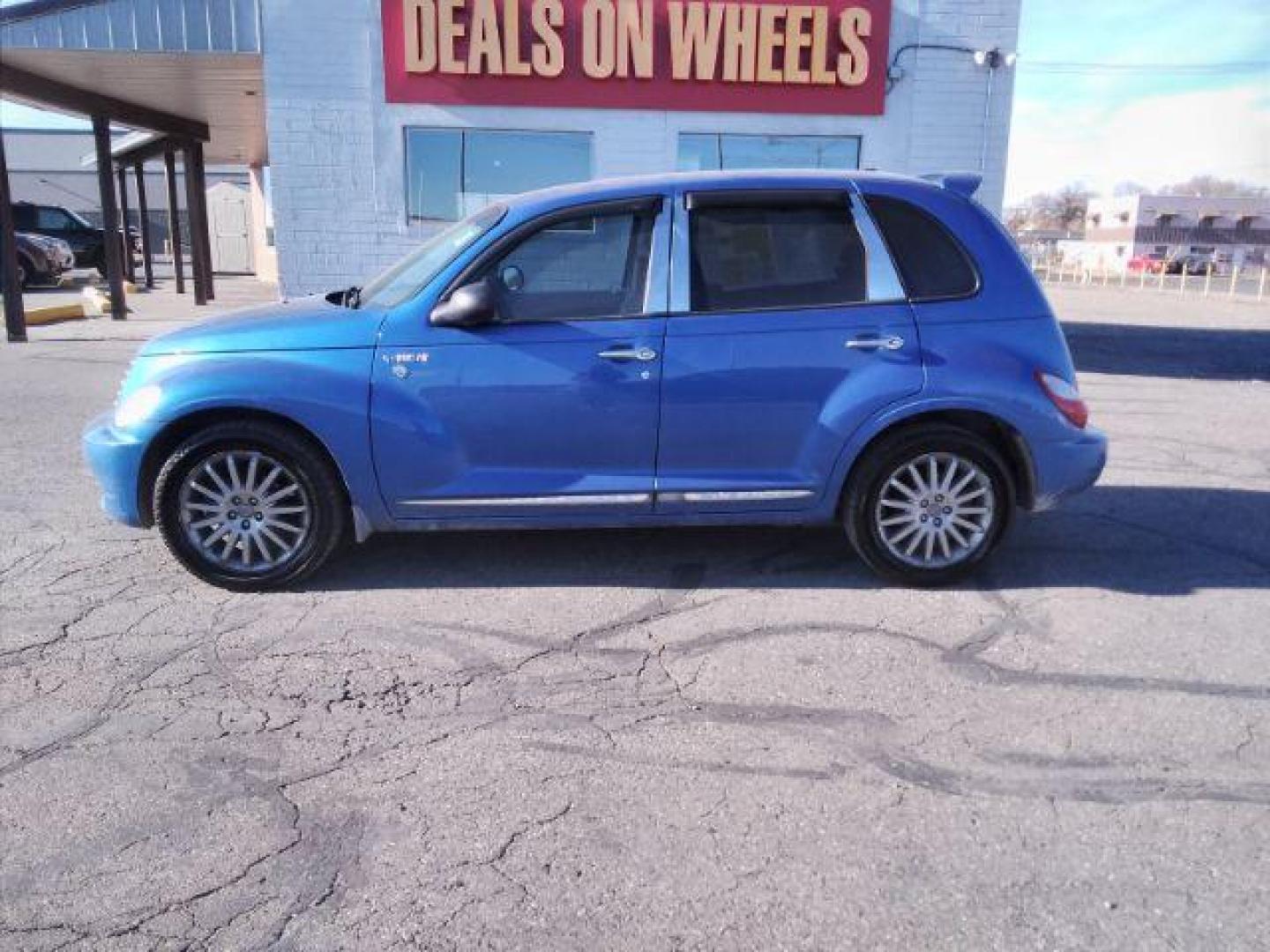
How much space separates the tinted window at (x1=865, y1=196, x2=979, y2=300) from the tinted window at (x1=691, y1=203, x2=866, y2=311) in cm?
16

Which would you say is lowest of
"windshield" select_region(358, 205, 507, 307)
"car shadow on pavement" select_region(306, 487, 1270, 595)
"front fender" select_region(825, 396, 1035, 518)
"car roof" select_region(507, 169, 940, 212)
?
"car shadow on pavement" select_region(306, 487, 1270, 595)

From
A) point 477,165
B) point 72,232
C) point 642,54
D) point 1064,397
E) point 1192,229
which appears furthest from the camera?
point 1192,229

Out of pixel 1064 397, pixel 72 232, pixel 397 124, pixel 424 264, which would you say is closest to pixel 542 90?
pixel 397 124

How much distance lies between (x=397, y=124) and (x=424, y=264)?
24.6 ft

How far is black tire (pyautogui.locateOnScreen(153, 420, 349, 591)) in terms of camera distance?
14.3 ft

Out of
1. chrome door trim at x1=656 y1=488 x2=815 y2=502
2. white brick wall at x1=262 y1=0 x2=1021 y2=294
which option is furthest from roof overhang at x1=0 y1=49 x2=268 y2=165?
chrome door trim at x1=656 y1=488 x2=815 y2=502

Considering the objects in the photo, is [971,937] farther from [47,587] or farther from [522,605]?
[47,587]

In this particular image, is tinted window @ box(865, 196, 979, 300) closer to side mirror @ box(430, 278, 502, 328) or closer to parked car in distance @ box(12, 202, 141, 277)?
side mirror @ box(430, 278, 502, 328)

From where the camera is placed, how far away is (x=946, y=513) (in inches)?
182

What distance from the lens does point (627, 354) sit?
4.35 metres

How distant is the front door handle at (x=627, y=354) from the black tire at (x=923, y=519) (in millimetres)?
1136

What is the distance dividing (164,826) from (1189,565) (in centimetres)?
481

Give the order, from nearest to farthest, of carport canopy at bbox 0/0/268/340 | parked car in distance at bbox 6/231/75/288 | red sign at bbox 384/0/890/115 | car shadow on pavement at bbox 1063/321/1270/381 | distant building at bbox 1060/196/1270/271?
1. red sign at bbox 384/0/890/115
2. carport canopy at bbox 0/0/268/340
3. car shadow on pavement at bbox 1063/321/1270/381
4. parked car in distance at bbox 6/231/75/288
5. distant building at bbox 1060/196/1270/271

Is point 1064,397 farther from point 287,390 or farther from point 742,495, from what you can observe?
point 287,390
